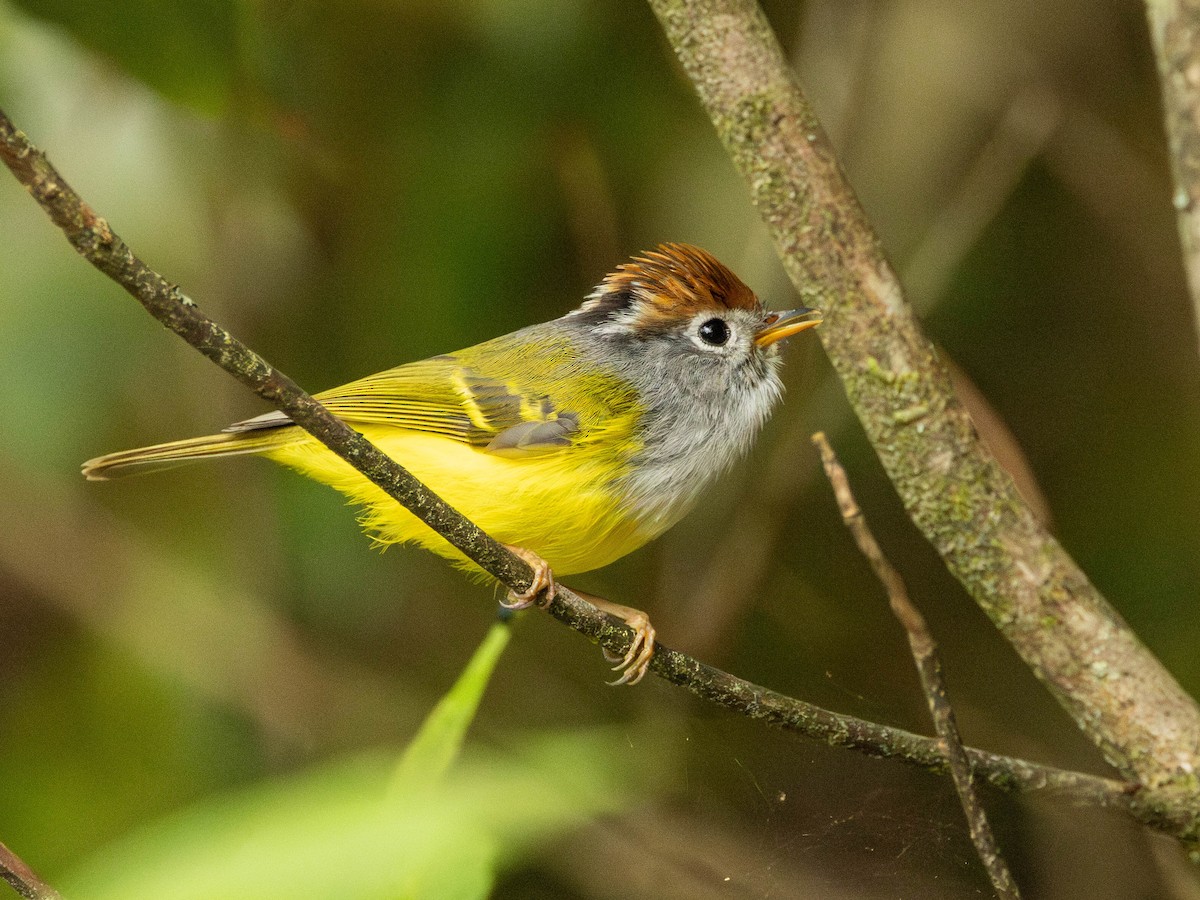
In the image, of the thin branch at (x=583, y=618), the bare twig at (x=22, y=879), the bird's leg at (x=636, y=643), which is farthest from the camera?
the bird's leg at (x=636, y=643)

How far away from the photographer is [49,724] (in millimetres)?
3496

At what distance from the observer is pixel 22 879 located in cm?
146

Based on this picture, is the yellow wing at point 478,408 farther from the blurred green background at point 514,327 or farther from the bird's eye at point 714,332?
the blurred green background at point 514,327

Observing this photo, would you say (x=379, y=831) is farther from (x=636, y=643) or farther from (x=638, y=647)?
(x=638, y=647)

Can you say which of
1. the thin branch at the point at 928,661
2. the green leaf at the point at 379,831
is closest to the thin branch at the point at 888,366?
the thin branch at the point at 928,661

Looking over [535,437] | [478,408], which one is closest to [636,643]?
[535,437]

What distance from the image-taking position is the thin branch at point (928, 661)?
4.50ft

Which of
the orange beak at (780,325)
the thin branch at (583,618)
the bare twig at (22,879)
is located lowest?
the bare twig at (22,879)

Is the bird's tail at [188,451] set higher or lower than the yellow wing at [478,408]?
lower

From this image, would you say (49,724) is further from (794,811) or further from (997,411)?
(997,411)

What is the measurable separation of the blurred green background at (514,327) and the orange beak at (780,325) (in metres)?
0.68

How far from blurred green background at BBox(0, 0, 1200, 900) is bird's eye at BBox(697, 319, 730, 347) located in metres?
0.65

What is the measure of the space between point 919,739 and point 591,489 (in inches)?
34.9

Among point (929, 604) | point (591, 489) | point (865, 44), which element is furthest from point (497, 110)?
point (929, 604)
